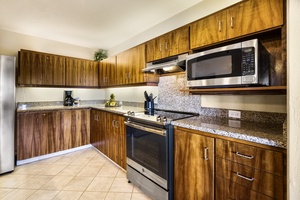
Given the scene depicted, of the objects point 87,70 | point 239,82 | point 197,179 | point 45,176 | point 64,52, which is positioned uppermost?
point 64,52

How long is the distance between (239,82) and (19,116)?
3.52m

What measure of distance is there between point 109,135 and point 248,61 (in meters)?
2.44

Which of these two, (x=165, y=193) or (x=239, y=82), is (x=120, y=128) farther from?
(x=239, y=82)

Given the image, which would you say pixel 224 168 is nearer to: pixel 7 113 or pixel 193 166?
pixel 193 166

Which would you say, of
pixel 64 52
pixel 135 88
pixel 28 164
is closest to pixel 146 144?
pixel 135 88

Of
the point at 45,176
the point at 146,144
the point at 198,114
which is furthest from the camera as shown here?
the point at 45,176

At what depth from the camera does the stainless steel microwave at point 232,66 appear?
3.98ft

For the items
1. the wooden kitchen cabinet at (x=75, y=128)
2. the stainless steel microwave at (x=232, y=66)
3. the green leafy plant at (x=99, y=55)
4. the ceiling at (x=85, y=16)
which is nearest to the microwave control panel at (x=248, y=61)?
the stainless steel microwave at (x=232, y=66)

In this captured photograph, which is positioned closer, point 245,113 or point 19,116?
point 245,113

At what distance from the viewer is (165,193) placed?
5.34 ft

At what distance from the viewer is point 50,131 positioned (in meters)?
3.04

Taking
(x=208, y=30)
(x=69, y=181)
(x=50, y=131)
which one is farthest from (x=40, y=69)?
(x=208, y=30)

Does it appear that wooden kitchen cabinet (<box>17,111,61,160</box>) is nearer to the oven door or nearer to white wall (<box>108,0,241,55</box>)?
the oven door

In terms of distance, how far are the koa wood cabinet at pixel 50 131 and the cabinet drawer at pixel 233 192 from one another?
309cm
